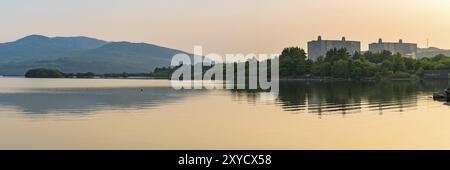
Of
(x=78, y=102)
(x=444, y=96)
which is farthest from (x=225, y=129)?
(x=444, y=96)

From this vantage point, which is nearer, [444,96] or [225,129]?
[225,129]

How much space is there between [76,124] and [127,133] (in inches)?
225

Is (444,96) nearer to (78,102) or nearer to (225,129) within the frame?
(225,129)

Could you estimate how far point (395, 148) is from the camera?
24.8 metres

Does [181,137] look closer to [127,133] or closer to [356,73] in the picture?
[127,133]

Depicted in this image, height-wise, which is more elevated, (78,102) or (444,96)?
(444,96)

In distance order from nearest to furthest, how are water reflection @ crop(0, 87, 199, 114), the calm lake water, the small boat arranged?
1. the calm lake water
2. water reflection @ crop(0, 87, 199, 114)
3. the small boat

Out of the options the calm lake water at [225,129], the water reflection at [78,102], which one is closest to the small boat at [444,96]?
the calm lake water at [225,129]

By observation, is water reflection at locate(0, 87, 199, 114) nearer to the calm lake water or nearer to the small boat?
the calm lake water

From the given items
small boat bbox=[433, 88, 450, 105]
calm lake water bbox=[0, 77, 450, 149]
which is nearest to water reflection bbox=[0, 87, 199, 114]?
calm lake water bbox=[0, 77, 450, 149]

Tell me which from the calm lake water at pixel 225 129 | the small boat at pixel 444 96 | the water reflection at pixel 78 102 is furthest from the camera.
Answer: the small boat at pixel 444 96

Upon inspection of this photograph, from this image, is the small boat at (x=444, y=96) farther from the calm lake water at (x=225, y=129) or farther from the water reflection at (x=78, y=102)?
the water reflection at (x=78, y=102)
